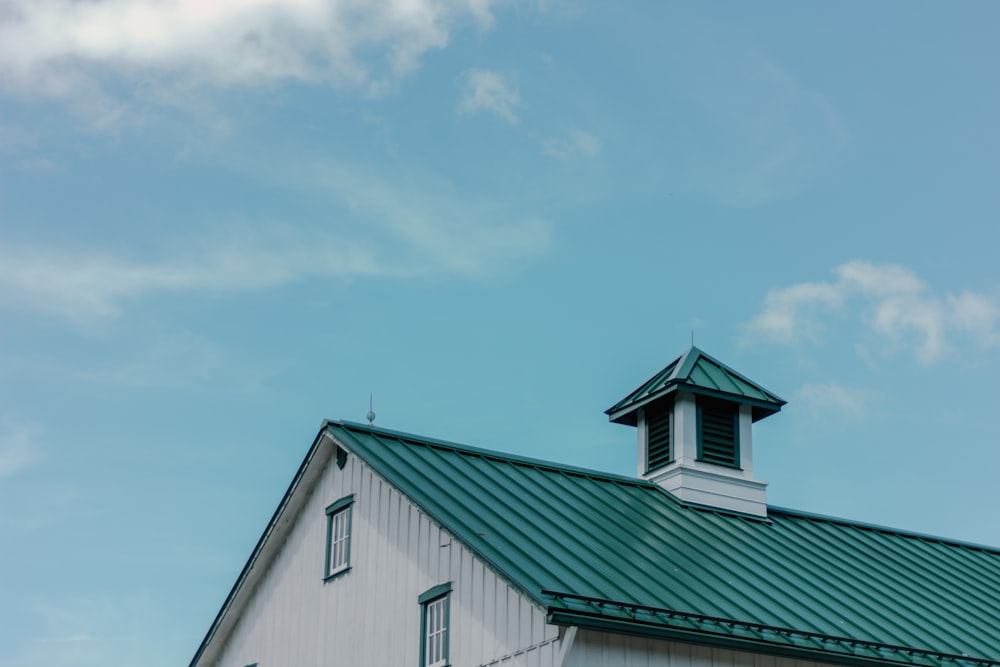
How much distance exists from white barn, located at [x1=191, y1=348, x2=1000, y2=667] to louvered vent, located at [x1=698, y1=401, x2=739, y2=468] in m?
0.04

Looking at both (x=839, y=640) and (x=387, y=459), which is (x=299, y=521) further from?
(x=839, y=640)

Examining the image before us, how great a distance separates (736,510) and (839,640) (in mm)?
6961

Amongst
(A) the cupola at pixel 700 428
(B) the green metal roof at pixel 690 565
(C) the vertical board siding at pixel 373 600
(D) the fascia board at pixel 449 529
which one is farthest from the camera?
(A) the cupola at pixel 700 428

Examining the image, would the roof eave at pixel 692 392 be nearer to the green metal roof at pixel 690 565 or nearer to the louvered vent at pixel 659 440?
the louvered vent at pixel 659 440

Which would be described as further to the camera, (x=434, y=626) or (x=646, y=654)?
(x=434, y=626)

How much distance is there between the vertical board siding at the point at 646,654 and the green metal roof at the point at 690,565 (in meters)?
0.30

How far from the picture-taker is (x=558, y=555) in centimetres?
2289

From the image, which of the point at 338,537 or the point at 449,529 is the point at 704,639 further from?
the point at 338,537

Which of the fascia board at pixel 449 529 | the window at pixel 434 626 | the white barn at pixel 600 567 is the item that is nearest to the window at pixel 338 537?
the white barn at pixel 600 567

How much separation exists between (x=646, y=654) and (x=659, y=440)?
10.3 metres

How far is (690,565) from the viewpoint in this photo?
24844 millimetres

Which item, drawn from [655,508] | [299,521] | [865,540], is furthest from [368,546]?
[865,540]

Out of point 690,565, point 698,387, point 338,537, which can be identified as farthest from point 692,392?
point 338,537

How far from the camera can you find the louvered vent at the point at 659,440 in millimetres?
30688
